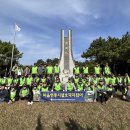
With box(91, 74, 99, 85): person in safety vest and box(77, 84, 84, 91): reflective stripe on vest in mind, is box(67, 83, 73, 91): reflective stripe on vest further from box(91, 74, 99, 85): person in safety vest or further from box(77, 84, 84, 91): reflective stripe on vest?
box(91, 74, 99, 85): person in safety vest

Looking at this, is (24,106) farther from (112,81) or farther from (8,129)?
(112,81)

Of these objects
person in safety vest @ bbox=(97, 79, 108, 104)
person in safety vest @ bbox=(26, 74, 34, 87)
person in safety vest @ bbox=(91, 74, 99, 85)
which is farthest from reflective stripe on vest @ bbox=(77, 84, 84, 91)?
person in safety vest @ bbox=(26, 74, 34, 87)

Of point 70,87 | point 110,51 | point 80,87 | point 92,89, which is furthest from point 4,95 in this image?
point 110,51

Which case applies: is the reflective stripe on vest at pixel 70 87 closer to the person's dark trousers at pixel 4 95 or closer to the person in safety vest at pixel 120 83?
the person in safety vest at pixel 120 83

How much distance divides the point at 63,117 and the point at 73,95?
2503mm

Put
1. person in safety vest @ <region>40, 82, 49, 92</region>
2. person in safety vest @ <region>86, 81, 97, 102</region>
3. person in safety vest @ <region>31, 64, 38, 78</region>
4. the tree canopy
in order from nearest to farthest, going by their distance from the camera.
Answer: person in safety vest @ <region>86, 81, 97, 102</region> < person in safety vest @ <region>40, 82, 49, 92</region> < person in safety vest @ <region>31, 64, 38, 78</region> < the tree canopy

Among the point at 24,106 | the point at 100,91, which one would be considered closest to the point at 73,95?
the point at 100,91

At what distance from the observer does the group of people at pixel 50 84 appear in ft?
68.8

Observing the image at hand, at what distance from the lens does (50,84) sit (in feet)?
75.1

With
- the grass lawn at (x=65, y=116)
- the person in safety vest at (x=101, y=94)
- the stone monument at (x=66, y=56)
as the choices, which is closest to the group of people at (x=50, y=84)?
the person in safety vest at (x=101, y=94)

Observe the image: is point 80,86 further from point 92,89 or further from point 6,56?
point 6,56

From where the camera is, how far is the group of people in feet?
68.8

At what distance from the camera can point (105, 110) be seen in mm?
19422

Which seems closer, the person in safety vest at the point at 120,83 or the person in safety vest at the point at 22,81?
the person in safety vest at the point at 22,81
